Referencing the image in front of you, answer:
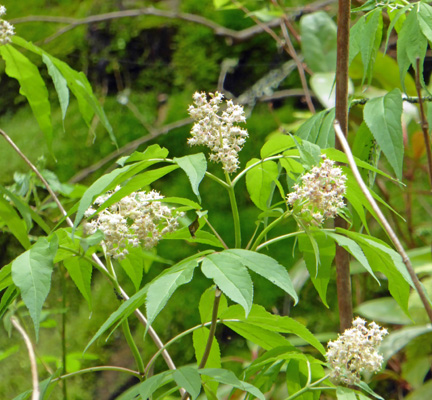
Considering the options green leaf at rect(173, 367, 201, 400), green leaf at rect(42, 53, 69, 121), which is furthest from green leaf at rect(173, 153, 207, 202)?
green leaf at rect(42, 53, 69, 121)

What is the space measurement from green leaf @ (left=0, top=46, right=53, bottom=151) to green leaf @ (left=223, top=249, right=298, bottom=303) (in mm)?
345

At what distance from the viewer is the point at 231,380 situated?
17.0 inches

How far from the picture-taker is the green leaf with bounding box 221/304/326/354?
1.58 feet

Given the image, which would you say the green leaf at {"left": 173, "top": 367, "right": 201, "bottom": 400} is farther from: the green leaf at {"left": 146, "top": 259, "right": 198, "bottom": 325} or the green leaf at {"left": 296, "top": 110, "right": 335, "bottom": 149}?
the green leaf at {"left": 296, "top": 110, "right": 335, "bottom": 149}

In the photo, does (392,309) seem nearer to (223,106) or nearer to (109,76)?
(223,106)

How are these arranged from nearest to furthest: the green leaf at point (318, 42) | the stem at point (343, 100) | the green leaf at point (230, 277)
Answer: the green leaf at point (230, 277), the stem at point (343, 100), the green leaf at point (318, 42)

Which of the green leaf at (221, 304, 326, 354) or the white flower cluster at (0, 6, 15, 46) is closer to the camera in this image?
the green leaf at (221, 304, 326, 354)

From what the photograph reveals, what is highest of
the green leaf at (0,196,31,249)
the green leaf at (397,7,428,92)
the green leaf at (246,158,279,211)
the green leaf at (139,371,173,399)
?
the green leaf at (397,7,428,92)

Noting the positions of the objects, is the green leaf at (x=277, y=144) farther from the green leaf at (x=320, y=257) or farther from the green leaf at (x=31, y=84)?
the green leaf at (x=31, y=84)

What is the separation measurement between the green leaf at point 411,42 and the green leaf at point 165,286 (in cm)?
27

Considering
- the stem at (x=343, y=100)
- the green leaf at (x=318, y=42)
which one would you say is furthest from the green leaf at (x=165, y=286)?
the green leaf at (x=318, y=42)

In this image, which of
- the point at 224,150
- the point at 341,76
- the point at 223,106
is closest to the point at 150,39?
the point at 223,106

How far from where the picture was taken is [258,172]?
53 centimetres

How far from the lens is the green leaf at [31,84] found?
0.67 metres
